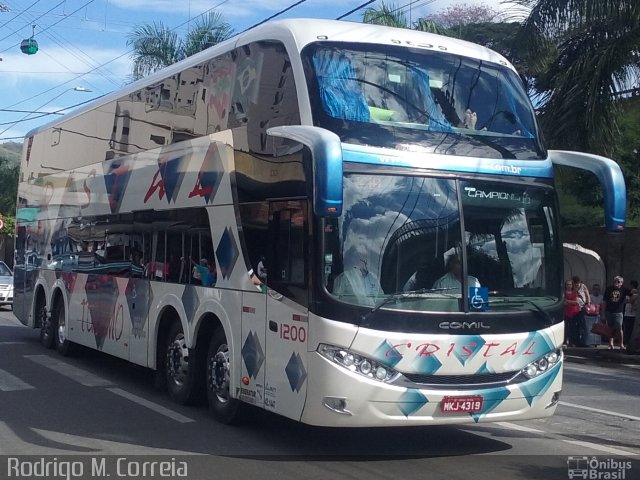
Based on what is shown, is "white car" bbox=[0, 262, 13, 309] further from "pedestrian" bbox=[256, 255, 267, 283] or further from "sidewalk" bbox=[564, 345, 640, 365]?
"pedestrian" bbox=[256, 255, 267, 283]

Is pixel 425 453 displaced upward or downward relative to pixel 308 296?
downward

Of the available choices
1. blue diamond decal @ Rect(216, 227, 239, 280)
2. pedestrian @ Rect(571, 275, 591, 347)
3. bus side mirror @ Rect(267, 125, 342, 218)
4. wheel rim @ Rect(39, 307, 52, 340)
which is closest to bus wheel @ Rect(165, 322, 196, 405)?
blue diamond decal @ Rect(216, 227, 239, 280)

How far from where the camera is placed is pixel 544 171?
30.2 ft

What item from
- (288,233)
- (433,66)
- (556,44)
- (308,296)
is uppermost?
(556,44)

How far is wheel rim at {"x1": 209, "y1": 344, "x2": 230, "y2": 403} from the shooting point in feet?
33.1

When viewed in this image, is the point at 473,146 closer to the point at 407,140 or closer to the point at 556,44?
the point at 407,140

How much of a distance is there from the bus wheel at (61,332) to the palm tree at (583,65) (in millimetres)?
10081

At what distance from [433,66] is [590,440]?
4.13m

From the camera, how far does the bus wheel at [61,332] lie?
16.2 metres

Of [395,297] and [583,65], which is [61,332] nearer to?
[395,297]

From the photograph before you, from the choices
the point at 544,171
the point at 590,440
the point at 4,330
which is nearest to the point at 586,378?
the point at 590,440

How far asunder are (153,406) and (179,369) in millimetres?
540

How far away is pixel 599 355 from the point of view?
1955 cm

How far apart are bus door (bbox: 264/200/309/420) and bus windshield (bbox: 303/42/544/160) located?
97 cm
